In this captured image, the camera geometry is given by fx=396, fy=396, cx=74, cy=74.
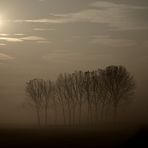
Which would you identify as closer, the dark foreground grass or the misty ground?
the dark foreground grass

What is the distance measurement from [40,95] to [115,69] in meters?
30.5

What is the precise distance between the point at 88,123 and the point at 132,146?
8044 cm

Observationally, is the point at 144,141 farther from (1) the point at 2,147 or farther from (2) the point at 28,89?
(2) the point at 28,89

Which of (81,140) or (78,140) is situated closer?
(78,140)

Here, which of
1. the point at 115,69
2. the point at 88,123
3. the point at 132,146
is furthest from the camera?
the point at 88,123

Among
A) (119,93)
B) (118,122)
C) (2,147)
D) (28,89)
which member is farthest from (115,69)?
(2,147)

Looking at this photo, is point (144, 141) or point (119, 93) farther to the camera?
point (119, 93)

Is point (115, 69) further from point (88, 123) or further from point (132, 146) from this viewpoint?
point (132, 146)

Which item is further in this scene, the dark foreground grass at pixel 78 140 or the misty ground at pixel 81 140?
the misty ground at pixel 81 140

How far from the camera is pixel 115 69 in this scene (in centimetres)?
10625

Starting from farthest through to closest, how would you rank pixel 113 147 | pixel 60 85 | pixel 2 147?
pixel 60 85 → pixel 2 147 → pixel 113 147

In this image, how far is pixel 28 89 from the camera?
408 ft

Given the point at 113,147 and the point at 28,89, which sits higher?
the point at 28,89

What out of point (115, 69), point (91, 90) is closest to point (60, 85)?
point (91, 90)
